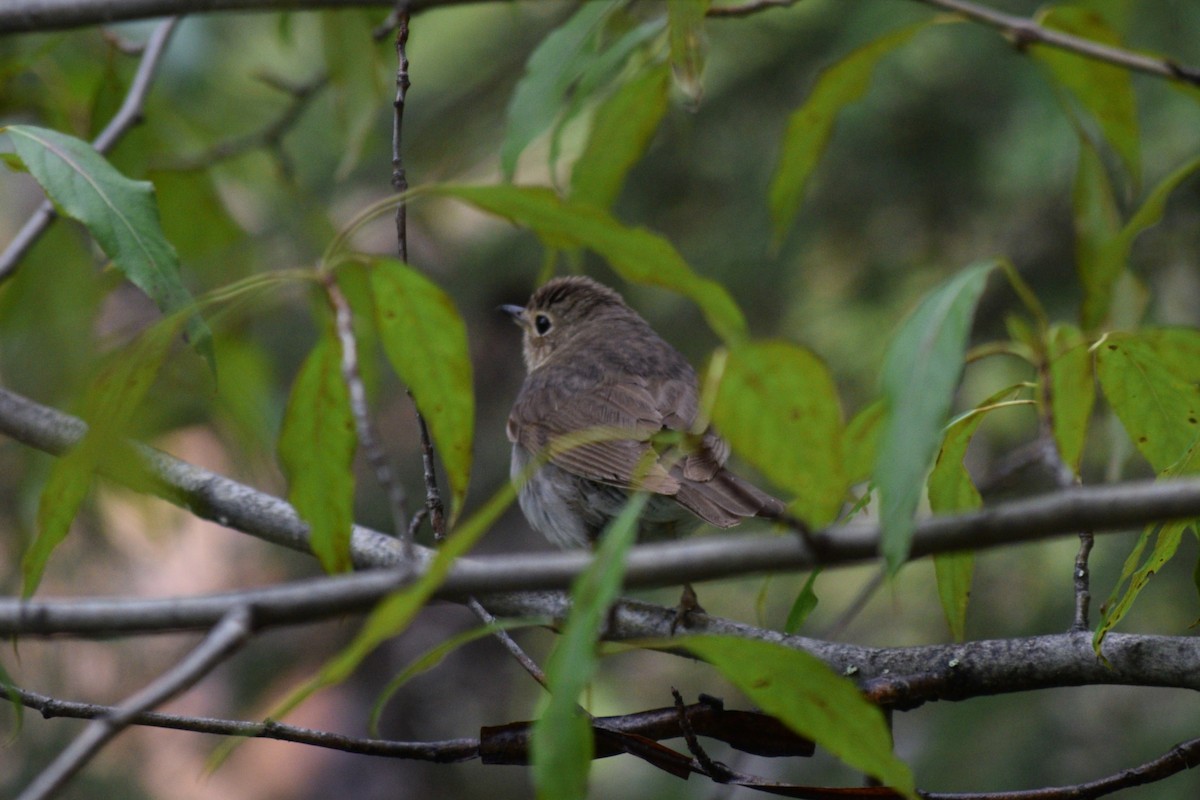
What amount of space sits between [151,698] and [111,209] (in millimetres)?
897

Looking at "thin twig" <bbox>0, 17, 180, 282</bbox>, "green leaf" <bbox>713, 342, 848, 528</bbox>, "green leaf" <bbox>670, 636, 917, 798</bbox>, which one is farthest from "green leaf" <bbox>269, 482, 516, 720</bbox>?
"thin twig" <bbox>0, 17, 180, 282</bbox>

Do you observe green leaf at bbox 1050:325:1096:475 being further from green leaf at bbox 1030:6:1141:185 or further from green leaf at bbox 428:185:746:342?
green leaf at bbox 1030:6:1141:185

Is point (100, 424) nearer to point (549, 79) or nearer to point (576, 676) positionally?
point (576, 676)

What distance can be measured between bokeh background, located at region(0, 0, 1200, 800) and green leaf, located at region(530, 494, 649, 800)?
4.84 ft

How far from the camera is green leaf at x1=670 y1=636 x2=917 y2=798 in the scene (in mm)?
1251

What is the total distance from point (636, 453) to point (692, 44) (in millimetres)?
1608

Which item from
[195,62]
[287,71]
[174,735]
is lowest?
[174,735]

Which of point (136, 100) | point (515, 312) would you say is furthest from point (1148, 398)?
point (515, 312)

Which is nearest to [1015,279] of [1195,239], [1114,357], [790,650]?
[1114,357]

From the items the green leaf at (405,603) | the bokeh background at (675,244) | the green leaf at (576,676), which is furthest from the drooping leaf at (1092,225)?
the green leaf at (405,603)

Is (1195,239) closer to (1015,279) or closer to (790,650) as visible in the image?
(1015,279)

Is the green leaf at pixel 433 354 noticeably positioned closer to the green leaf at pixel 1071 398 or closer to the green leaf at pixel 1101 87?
the green leaf at pixel 1071 398

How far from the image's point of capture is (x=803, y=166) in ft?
7.06

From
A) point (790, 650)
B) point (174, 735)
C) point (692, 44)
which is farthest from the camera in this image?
point (174, 735)
